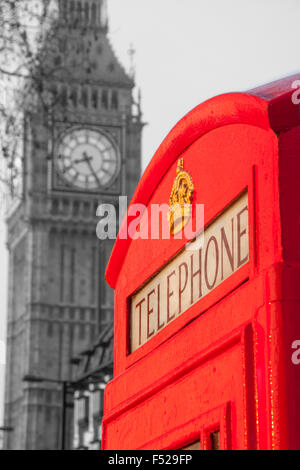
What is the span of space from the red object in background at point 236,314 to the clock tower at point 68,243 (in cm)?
4269

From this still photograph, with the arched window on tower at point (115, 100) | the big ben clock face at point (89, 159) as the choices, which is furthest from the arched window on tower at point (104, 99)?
the big ben clock face at point (89, 159)

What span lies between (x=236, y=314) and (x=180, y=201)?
38 cm

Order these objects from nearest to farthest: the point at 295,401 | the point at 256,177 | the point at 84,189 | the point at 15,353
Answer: the point at 295,401, the point at 256,177, the point at 84,189, the point at 15,353

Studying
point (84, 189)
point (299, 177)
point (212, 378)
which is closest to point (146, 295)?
point (212, 378)

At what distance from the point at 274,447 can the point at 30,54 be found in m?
5.36

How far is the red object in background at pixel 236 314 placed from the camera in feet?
5.39

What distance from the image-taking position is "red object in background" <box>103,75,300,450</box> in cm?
164

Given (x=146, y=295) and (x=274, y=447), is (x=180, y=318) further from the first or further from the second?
(x=274, y=447)

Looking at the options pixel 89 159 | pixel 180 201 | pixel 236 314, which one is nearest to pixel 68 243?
pixel 89 159

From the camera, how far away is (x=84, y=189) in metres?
46.2

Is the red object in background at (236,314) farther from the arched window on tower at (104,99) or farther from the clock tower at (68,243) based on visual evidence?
the arched window on tower at (104,99)

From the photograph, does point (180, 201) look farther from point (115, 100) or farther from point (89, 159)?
point (115, 100)

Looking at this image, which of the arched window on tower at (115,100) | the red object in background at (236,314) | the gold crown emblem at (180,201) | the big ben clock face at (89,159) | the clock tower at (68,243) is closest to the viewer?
the red object in background at (236,314)
